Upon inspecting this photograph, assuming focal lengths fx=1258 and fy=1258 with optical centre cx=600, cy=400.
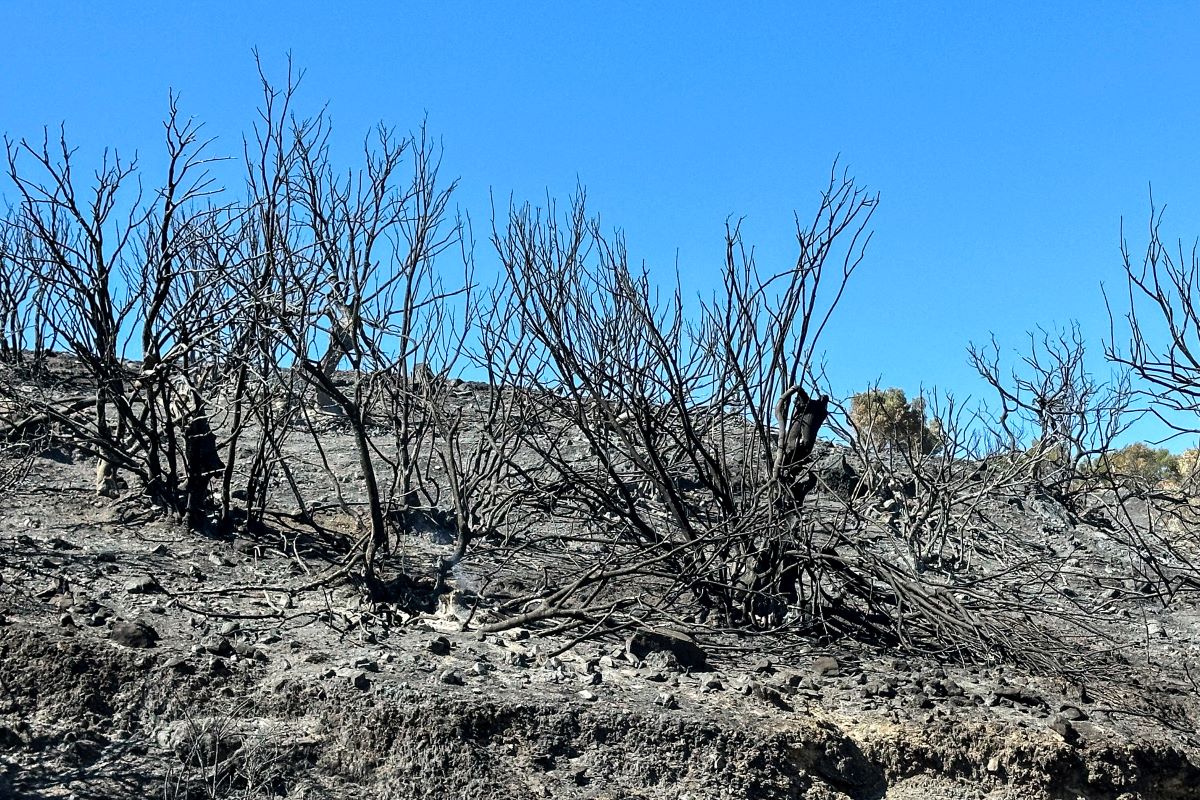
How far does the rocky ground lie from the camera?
5.64 metres

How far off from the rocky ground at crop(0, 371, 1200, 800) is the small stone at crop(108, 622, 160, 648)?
0.01m

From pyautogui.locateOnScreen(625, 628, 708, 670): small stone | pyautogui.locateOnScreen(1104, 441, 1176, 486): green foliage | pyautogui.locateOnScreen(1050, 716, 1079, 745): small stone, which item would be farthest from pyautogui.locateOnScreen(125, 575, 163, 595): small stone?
pyautogui.locateOnScreen(1104, 441, 1176, 486): green foliage

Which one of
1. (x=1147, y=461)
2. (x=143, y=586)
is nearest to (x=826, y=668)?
(x=143, y=586)

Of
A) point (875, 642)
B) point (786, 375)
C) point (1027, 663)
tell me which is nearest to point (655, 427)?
point (786, 375)

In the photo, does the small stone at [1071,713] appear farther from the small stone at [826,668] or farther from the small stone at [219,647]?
the small stone at [219,647]

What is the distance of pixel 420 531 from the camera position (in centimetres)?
859

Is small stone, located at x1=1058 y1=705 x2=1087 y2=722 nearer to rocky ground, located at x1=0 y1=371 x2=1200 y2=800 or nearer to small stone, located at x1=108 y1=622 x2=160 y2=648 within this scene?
rocky ground, located at x1=0 y1=371 x2=1200 y2=800

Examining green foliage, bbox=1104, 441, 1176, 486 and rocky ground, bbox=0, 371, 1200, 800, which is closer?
rocky ground, bbox=0, 371, 1200, 800

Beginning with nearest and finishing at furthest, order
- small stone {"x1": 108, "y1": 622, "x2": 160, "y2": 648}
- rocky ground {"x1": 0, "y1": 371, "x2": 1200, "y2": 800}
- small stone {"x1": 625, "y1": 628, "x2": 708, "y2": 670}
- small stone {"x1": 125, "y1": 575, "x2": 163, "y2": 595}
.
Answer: rocky ground {"x1": 0, "y1": 371, "x2": 1200, "y2": 800}
small stone {"x1": 108, "y1": 622, "x2": 160, "y2": 648}
small stone {"x1": 625, "y1": 628, "x2": 708, "y2": 670}
small stone {"x1": 125, "y1": 575, "x2": 163, "y2": 595}

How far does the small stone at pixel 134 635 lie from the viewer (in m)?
6.17

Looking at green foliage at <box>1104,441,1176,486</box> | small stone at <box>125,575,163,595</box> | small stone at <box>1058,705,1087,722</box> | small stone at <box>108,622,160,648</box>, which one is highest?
green foliage at <box>1104,441,1176,486</box>

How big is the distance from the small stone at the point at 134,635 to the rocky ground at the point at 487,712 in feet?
0.04

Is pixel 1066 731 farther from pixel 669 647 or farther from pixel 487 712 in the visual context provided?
pixel 487 712

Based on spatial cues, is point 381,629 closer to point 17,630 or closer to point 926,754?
point 17,630
